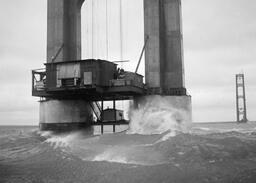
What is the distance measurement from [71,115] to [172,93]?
36.7 ft

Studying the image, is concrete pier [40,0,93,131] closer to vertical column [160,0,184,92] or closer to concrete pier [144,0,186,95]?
concrete pier [144,0,186,95]

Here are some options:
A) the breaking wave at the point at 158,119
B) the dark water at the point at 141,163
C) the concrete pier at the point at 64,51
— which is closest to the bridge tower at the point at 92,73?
the concrete pier at the point at 64,51

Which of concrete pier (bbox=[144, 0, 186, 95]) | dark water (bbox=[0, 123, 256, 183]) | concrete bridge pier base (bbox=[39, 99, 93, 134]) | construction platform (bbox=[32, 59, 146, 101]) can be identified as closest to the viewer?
dark water (bbox=[0, 123, 256, 183])

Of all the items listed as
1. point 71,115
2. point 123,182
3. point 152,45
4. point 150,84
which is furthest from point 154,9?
point 123,182

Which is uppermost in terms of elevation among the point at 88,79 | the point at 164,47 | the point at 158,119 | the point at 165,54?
the point at 164,47

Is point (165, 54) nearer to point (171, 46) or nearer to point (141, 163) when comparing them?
point (171, 46)

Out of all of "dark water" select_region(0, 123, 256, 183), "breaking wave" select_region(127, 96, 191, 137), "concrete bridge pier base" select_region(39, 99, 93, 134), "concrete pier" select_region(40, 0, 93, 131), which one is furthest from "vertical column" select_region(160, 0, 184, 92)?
"concrete pier" select_region(40, 0, 93, 131)

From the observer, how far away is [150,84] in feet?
127

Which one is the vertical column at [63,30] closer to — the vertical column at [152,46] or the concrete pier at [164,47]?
the concrete pier at [164,47]

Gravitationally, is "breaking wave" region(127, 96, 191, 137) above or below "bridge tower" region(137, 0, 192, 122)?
below

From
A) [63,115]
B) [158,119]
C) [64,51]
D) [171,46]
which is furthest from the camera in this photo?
[64,51]

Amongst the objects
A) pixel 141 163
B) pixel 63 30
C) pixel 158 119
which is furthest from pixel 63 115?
pixel 141 163

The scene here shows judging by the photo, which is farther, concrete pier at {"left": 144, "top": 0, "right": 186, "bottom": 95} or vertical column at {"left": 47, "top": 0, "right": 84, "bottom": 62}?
vertical column at {"left": 47, "top": 0, "right": 84, "bottom": 62}

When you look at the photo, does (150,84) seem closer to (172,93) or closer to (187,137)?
(172,93)
